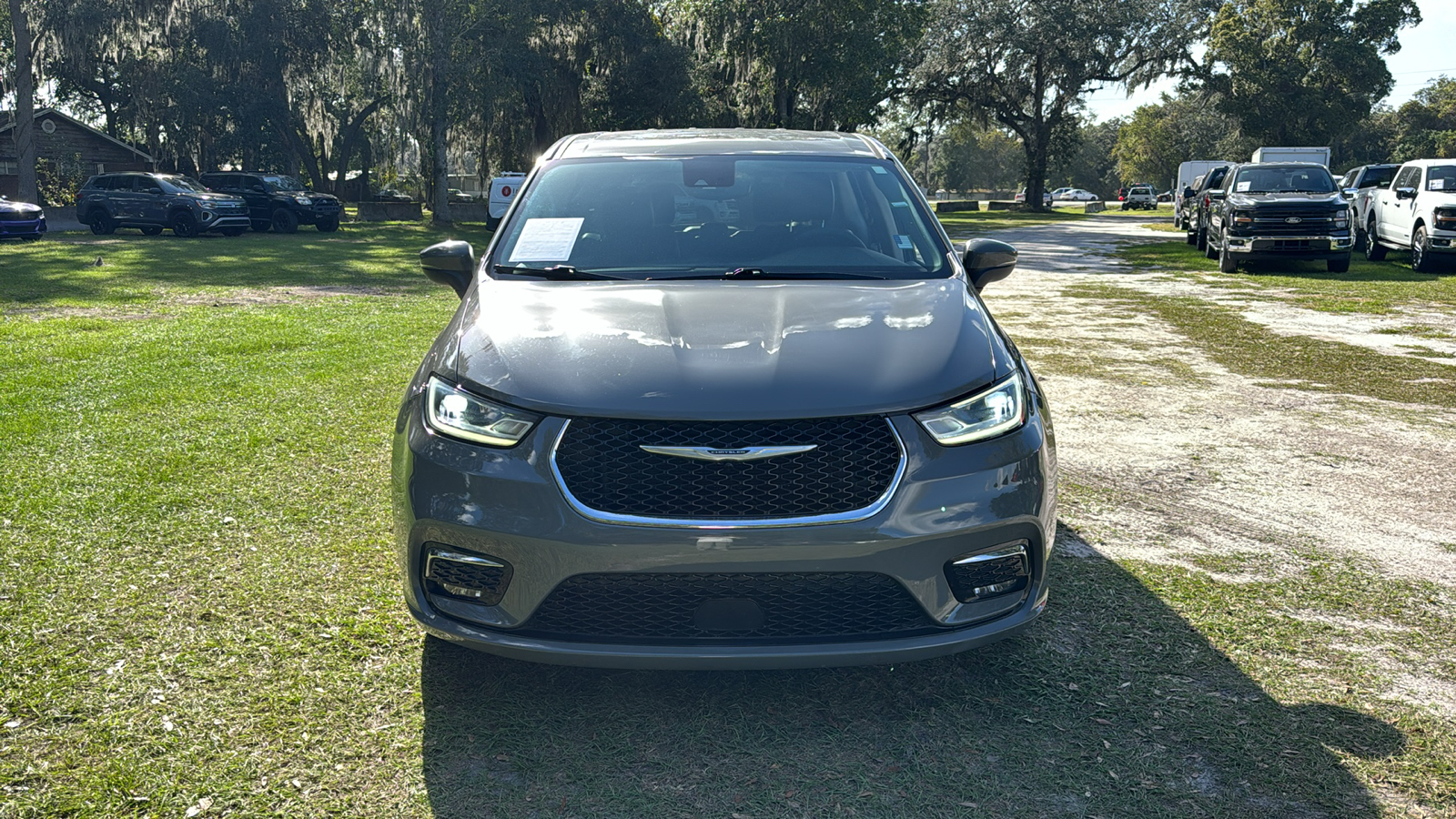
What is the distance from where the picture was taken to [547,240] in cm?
418

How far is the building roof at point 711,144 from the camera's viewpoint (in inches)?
184

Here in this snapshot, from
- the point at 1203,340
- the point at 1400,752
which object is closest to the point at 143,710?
the point at 1400,752

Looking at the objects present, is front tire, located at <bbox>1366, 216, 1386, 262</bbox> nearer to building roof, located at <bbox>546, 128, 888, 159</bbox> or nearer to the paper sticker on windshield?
building roof, located at <bbox>546, 128, 888, 159</bbox>

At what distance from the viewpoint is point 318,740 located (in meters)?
2.95

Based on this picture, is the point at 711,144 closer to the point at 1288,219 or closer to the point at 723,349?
the point at 723,349

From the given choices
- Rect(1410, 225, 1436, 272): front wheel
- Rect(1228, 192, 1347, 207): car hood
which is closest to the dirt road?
Rect(1228, 192, 1347, 207): car hood

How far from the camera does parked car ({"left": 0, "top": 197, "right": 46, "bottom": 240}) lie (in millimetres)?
24625

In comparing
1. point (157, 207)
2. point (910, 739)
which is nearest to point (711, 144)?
point (910, 739)

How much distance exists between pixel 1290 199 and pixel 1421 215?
8.40ft

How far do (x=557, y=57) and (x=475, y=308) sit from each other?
35775 millimetres

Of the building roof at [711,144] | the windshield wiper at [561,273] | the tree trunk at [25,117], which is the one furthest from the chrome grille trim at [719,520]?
the tree trunk at [25,117]

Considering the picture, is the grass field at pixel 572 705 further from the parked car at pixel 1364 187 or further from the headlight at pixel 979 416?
the parked car at pixel 1364 187

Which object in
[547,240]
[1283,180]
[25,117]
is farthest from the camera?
[25,117]

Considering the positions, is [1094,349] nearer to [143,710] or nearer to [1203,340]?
[1203,340]
